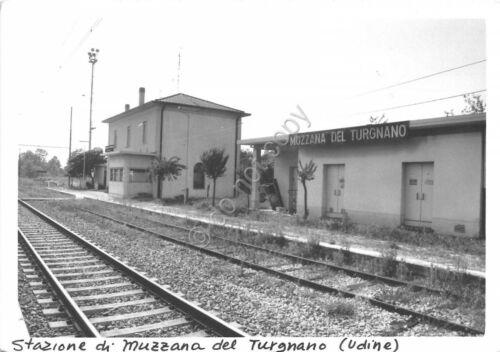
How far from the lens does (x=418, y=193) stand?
40.4 feet

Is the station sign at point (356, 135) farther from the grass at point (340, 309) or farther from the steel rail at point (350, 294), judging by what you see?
the grass at point (340, 309)

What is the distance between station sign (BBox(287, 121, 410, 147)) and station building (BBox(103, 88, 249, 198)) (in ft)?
44.2

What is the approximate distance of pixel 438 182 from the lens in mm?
11531

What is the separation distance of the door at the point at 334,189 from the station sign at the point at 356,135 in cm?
119

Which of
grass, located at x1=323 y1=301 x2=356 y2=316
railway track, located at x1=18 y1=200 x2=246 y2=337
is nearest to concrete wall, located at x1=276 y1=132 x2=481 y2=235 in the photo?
grass, located at x1=323 y1=301 x2=356 y2=316

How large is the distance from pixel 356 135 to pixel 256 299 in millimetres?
9626

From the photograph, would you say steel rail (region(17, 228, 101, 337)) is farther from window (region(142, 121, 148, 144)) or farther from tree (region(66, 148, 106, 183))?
tree (region(66, 148, 106, 183))

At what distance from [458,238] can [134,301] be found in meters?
9.06

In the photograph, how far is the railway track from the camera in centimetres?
436

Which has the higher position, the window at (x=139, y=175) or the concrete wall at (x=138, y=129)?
the concrete wall at (x=138, y=129)

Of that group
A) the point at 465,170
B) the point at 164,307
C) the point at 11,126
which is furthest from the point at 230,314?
the point at 465,170
